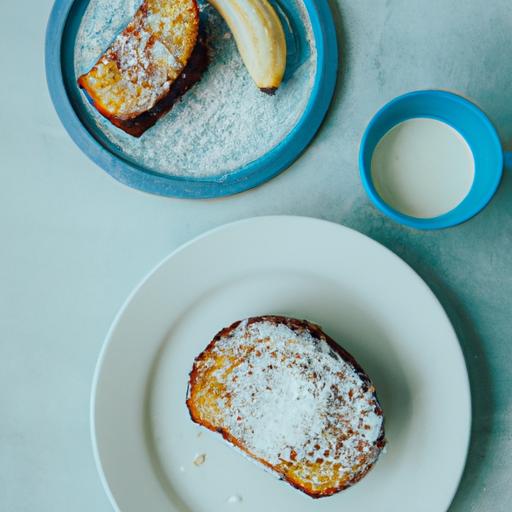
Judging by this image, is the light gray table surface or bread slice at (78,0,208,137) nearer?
bread slice at (78,0,208,137)

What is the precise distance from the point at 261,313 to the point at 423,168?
1.26 feet


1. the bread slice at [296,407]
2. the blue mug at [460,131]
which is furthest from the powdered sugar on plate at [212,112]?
the bread slice at [296,407]

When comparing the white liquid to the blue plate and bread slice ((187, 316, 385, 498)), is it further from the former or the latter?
bread slice ((187, 316, 385, 498))

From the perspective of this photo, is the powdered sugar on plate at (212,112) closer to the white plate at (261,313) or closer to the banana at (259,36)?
the banana at (259,36)

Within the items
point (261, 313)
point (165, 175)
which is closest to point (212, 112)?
point (165, 175)

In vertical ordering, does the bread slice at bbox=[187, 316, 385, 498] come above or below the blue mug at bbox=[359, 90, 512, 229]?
below

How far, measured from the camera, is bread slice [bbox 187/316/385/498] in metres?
0.96

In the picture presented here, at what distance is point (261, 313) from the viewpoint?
1.12m

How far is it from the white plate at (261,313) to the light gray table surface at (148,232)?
0.35ft

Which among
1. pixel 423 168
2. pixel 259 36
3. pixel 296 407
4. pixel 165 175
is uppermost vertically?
pixel 259 36

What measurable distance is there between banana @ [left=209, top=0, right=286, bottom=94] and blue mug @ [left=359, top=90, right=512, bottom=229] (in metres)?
0.19

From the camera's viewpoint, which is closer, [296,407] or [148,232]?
[296,407]

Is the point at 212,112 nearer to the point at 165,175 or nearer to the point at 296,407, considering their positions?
the point at 165,175

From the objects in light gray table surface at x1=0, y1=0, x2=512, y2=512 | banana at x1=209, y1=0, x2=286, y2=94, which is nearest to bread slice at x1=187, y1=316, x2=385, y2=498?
light gray table surface at x1=0, y1=0, x2=512, y2=512
